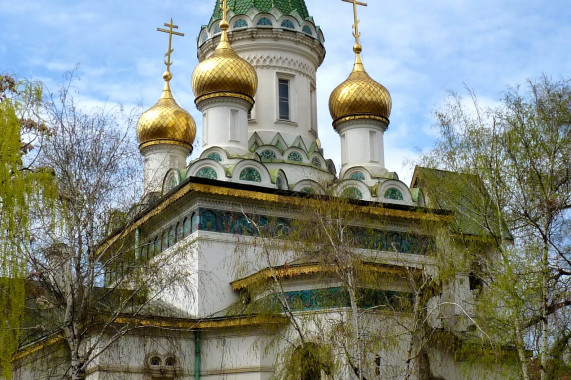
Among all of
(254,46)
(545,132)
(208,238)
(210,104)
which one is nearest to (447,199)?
(545,132)

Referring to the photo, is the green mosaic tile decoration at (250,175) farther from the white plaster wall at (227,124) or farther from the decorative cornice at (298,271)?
the decorative cornice at (298,271)

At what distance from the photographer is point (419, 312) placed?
11445 millimetres

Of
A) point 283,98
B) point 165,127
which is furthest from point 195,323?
point 283,98

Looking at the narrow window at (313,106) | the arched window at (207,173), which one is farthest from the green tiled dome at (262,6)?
the arched window at (207,173)

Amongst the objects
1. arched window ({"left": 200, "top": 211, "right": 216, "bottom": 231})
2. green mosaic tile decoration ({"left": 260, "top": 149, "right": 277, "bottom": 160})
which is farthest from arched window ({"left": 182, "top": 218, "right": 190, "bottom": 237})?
green mosaic tile decoration ({"left": 260, "top": 149, "right": 277, "bottom": 160})

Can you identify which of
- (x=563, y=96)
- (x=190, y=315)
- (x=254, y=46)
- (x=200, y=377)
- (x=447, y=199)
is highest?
(x=254, y=46)

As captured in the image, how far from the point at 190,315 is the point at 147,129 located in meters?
6.14

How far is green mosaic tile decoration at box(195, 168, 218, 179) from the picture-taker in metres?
17.5

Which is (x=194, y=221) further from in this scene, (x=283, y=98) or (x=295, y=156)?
(x=283, y=98)

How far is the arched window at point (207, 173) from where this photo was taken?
1752 centimetres

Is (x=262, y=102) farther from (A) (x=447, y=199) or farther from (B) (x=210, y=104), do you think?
(A) (x=447, y=199)

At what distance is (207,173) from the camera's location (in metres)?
17.6

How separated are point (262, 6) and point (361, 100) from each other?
353 cm

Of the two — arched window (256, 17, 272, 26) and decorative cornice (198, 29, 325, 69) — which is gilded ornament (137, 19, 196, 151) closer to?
decorative cornice (198, 29, 325, 69)
